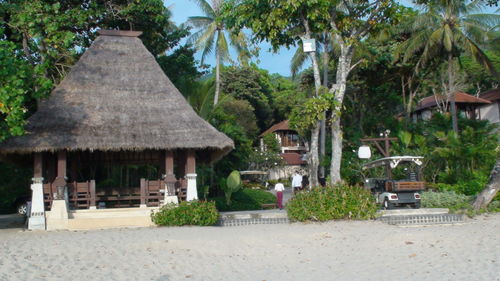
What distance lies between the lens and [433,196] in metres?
15.5

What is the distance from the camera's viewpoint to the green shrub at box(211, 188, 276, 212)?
67.8 ft

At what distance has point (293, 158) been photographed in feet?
145

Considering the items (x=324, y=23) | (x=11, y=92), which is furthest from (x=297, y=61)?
Answer: (x=11, y=92)

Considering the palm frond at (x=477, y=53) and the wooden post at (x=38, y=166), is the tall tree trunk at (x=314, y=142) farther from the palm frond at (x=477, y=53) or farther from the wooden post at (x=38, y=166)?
the palm frond at (x=477, y=53)

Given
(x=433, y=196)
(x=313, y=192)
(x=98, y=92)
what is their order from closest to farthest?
(x=313, y=192) < (x=98, y=92) < (x=433, y=196)

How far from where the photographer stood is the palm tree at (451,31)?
2336 centimetres

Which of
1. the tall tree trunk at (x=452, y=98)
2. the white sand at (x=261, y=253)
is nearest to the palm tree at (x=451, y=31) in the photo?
the tall tree trunk at (x=452, y=98)

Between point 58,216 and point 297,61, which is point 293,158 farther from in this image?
point 58,216

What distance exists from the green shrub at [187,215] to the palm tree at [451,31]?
587 inches

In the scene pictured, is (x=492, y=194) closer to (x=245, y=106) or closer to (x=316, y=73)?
(x=316, y=73)

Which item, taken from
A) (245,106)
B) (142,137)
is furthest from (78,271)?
(245,106)

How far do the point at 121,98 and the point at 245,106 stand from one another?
25559 mm

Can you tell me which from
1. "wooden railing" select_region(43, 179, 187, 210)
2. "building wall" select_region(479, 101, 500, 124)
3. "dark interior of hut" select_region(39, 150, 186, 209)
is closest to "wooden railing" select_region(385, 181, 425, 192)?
"wooden railing" select_region(43, 179, 187, 210)

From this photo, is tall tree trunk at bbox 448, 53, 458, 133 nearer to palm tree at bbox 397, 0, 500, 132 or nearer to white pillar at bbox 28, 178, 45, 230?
palm tree at bbox 397, 0, 500, 132
